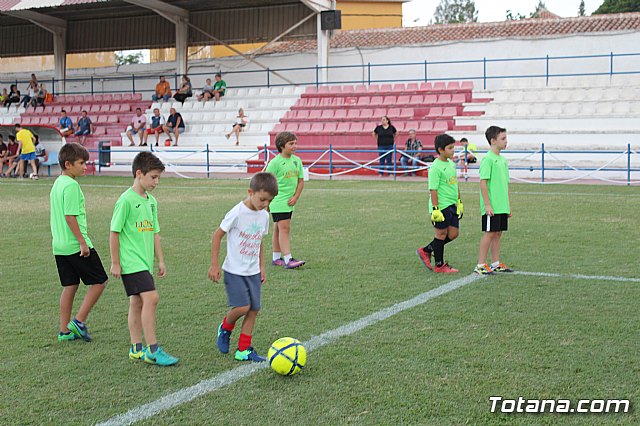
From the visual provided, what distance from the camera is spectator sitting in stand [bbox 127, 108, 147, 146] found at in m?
30.3

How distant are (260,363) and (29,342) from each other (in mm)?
1808

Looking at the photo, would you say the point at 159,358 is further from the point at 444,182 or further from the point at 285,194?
the point at 444,182

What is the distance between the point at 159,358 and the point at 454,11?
78069 mm

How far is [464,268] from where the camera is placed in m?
8.73

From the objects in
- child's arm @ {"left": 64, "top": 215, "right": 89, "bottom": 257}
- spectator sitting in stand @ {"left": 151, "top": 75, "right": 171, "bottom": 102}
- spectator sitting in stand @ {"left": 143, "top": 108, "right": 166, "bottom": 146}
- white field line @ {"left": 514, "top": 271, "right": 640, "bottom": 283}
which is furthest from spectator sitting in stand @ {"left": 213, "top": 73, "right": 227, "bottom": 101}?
child's arm @ {"left": 64, "top": 215, "right": 89, "bottom": 257}

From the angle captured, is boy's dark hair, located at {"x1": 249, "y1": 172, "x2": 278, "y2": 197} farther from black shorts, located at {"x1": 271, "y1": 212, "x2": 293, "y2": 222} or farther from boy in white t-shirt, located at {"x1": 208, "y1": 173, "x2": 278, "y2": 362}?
black shorts, located at {"x1": 271, "y1": 212, "x2": 293, "y2": 222}

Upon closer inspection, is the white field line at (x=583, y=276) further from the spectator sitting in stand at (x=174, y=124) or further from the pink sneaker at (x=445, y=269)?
the spectator sitting in stand at (x=174, y=124)

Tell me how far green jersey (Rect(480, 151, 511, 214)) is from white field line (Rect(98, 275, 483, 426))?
151cm

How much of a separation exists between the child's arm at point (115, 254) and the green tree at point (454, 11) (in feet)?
246

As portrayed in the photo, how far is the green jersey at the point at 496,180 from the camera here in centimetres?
828

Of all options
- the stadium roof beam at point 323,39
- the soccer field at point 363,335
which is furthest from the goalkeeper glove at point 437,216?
the stadium roof beam at point 323,39

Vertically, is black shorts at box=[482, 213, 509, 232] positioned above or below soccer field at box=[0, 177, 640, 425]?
above

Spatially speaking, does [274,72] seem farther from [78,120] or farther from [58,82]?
[58,82]

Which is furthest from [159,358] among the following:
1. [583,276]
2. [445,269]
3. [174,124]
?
[174,124]
